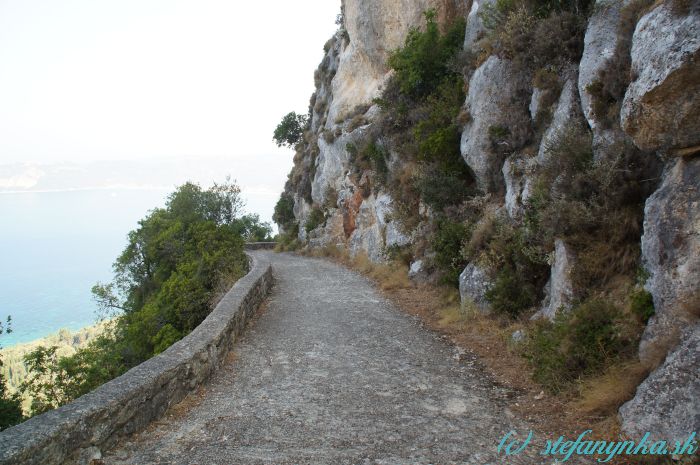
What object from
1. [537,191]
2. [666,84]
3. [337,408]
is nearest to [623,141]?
[666,84]

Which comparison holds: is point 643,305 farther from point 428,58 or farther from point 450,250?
point 428,58

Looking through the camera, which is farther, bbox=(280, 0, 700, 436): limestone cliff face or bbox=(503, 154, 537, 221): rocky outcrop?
bbox=(503, 154, 537, 221): rocky outcrop

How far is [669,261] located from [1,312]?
11310cm

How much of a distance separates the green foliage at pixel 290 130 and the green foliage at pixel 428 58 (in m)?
23.4

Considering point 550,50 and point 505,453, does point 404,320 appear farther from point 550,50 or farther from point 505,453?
point 550,50

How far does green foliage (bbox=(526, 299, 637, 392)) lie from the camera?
4.96 m

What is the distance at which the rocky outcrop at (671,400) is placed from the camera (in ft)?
12.1

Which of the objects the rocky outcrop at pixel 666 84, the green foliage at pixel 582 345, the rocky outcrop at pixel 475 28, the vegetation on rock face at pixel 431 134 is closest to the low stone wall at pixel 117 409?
the green foliage at pixel 582 345

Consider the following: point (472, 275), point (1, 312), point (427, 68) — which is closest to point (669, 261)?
point (472, 275)

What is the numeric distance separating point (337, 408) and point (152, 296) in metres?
16.2

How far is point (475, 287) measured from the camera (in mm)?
8742

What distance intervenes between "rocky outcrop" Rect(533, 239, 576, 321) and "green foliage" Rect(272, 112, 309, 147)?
33.4m

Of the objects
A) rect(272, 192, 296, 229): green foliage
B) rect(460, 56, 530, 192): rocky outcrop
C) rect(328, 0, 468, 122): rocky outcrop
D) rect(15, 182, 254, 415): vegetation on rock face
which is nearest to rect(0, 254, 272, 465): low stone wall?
rect(15, 182, 254, 415): vegetation on rock face

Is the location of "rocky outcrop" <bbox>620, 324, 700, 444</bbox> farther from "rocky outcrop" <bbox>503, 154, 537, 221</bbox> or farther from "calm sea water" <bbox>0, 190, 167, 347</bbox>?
"calm sea water" <bbox>0, 190, 167, 347</bbox>
